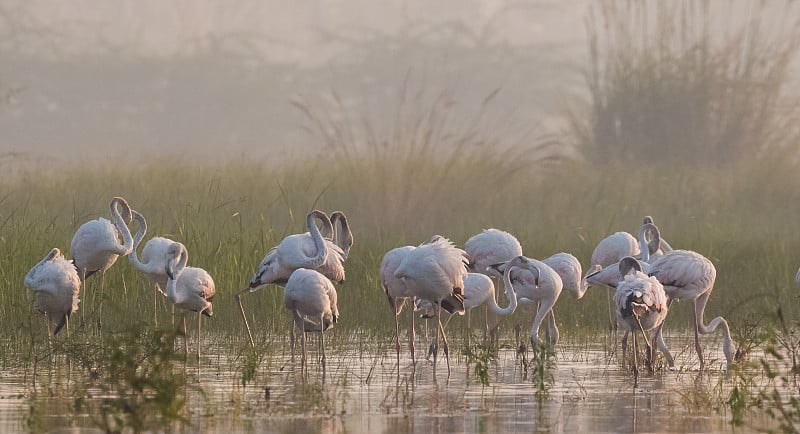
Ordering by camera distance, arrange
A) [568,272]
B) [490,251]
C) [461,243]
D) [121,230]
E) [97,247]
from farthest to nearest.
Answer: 1. [461,243]
2. [121,230]
3. [97,247]
4. [490,251]
5. [568,272]

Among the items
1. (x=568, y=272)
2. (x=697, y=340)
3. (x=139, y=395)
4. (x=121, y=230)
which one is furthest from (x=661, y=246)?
(x=139, y=395)

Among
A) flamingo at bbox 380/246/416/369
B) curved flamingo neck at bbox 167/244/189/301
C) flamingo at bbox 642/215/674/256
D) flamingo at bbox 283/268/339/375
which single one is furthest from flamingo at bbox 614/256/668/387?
curved flamingo neck at bbox 167/244/189/301

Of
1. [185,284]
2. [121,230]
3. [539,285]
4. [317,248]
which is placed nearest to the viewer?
[185,284]

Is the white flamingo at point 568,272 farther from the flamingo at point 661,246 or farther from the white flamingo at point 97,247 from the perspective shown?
the white flamingo at point 97,247

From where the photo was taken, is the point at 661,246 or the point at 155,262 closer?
the point at 155,262

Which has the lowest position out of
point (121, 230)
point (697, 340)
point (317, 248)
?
point (697, 340)

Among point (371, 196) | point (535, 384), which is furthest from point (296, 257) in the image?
point (371, 196)

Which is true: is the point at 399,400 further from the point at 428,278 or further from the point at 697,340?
the point at 697,340

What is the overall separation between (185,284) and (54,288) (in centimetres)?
121

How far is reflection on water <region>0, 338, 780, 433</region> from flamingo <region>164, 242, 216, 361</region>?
66cm

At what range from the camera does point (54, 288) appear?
11117mm

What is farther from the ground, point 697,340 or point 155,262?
point 155,262

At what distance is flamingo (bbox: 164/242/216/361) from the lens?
11.9 m

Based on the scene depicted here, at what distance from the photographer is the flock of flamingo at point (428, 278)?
10969 mm
